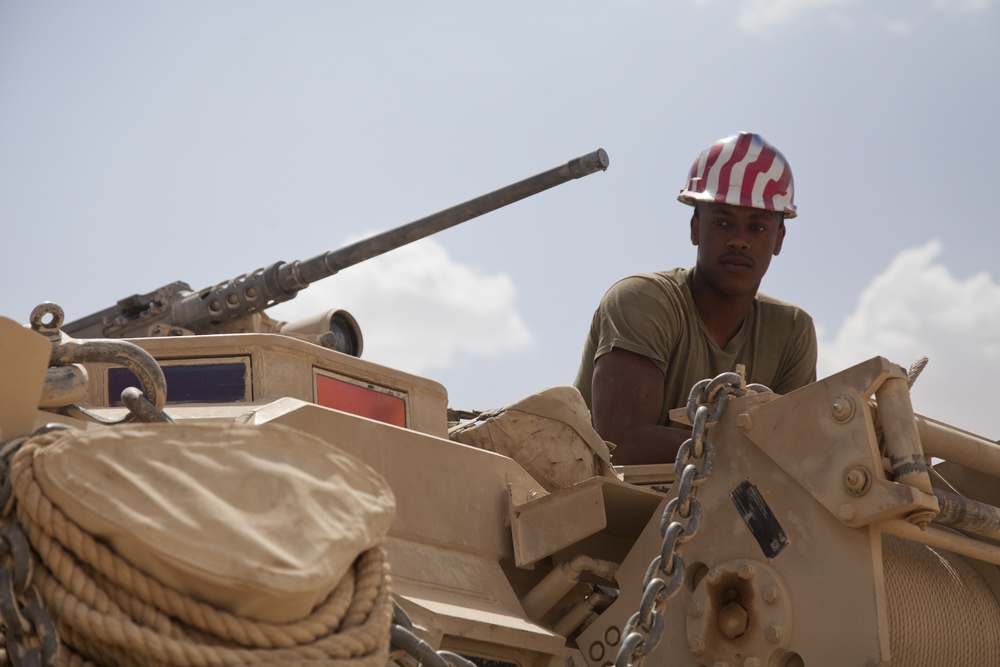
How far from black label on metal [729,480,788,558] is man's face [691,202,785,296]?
79.6 inches

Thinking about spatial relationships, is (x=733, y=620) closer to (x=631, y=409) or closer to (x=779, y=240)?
(x=631, y=409)

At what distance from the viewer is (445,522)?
12.9 feet

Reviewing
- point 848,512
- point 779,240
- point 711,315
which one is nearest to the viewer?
point 848,512

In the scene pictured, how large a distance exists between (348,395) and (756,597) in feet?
4.83

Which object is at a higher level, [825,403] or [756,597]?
[825,403]

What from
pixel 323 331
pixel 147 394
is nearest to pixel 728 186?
pixel 323 331

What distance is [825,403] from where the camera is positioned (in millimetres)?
3703

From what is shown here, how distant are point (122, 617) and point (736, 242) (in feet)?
13.4

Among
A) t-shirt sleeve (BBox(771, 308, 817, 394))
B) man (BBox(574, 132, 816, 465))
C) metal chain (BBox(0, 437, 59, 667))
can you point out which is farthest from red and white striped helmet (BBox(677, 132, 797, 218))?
metal chain (BBox(0, 437, 59, 667))

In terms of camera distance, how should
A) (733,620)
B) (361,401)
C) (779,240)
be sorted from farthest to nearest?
(779,240)
(361,401)
(733,620)

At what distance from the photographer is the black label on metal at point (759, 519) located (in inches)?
145

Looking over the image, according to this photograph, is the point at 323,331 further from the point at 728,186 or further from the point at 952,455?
the point at 952,455

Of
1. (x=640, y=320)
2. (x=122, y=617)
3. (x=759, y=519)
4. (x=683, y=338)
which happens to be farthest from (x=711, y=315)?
(x=122, y=617)

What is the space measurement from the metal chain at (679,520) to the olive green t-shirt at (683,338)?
144 centimetres
